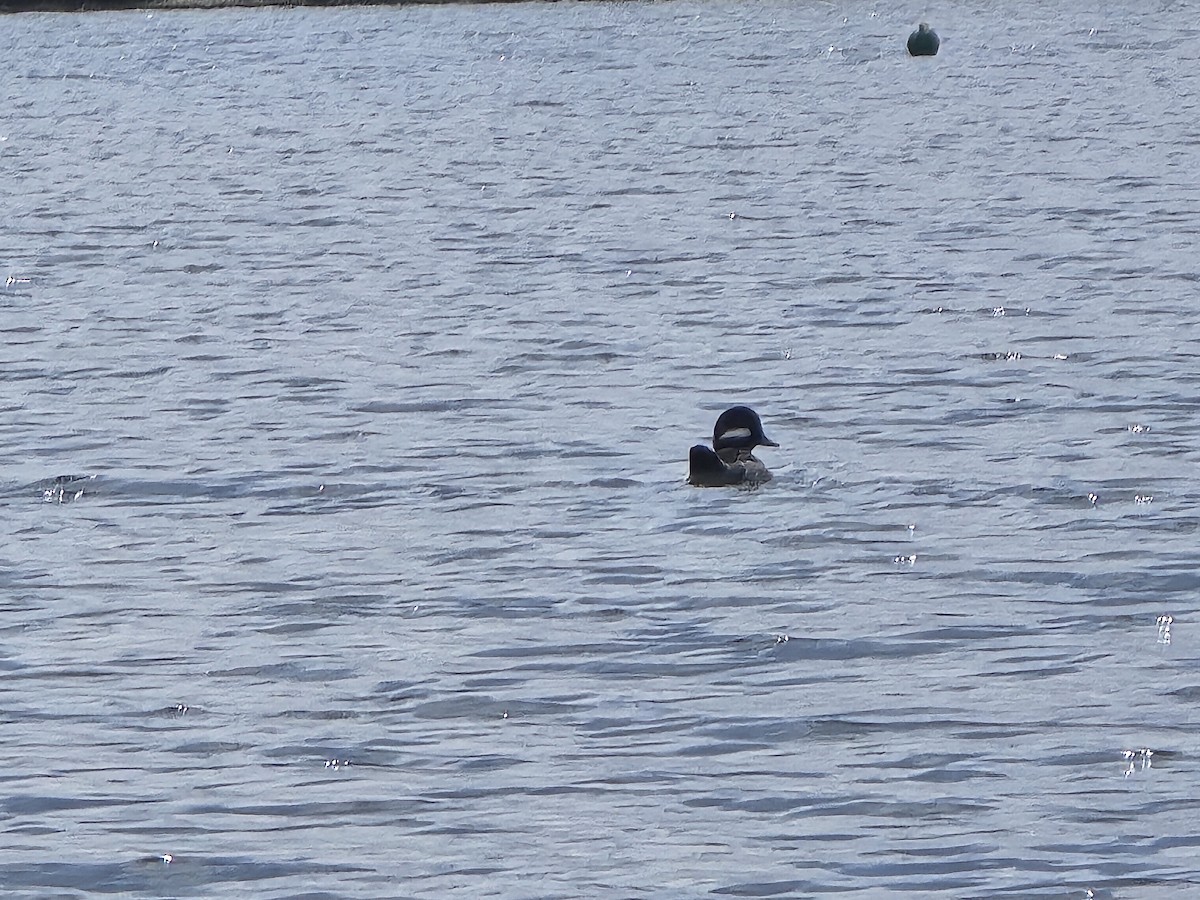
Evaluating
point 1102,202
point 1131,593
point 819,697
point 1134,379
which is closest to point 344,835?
point 819,697

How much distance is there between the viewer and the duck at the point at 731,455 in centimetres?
1623

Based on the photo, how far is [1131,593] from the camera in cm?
1347

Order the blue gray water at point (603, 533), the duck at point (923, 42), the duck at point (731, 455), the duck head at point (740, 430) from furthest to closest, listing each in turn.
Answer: the duck at point (923, 42) → the duck head at point (740, 430) → the duck at point (731, 455) → the blue gray water at point (603, 533)

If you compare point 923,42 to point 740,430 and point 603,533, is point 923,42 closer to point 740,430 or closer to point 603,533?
point 740,430

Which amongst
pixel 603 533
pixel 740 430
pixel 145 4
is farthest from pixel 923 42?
pixel 603 533

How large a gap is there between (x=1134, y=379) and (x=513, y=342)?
5681 mm

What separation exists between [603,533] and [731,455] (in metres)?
1.61

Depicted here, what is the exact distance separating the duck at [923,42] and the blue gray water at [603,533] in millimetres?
22289

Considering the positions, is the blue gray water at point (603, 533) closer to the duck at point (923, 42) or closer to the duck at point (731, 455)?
the duck at point (731, 455)

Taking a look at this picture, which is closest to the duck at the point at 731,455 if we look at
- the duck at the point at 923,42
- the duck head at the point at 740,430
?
the duck head at the point at 740,430

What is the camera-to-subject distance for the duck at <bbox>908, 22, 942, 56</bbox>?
57.6m

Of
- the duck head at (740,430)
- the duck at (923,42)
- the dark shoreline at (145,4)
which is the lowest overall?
the dark shoreline at (145,4)

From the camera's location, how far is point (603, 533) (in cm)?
1525

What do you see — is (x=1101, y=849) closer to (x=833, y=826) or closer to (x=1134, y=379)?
(x=833, y=826)
